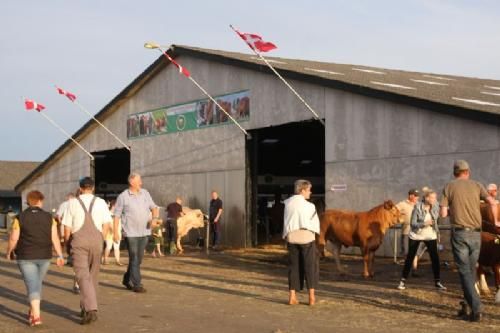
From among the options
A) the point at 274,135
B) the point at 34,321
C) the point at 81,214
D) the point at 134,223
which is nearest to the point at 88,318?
the point at 34,321

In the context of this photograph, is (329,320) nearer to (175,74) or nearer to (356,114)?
(356,114)

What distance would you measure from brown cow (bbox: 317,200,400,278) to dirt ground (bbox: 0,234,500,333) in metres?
0.59

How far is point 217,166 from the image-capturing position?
89.6 ft

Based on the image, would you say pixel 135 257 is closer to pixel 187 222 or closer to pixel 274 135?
pixel 187 222

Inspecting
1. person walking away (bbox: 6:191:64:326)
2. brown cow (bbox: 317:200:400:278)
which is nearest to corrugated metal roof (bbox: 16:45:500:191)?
brown cow (bbox: 317:200:400:278)

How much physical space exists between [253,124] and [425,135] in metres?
7.94

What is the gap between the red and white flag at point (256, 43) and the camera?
69.7 feet

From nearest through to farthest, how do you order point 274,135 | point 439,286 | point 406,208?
point 439,286 < point 406,208 < point 274,135

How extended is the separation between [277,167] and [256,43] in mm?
20225

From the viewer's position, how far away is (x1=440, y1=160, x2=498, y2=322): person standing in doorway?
9.80 meters

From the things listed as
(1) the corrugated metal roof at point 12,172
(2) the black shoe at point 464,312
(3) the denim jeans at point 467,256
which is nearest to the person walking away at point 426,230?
(2) the black shoe at point 464,312

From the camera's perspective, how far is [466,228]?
391 inches

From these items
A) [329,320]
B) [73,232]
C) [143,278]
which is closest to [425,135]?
[143,278]

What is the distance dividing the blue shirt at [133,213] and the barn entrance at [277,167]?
480 inches
